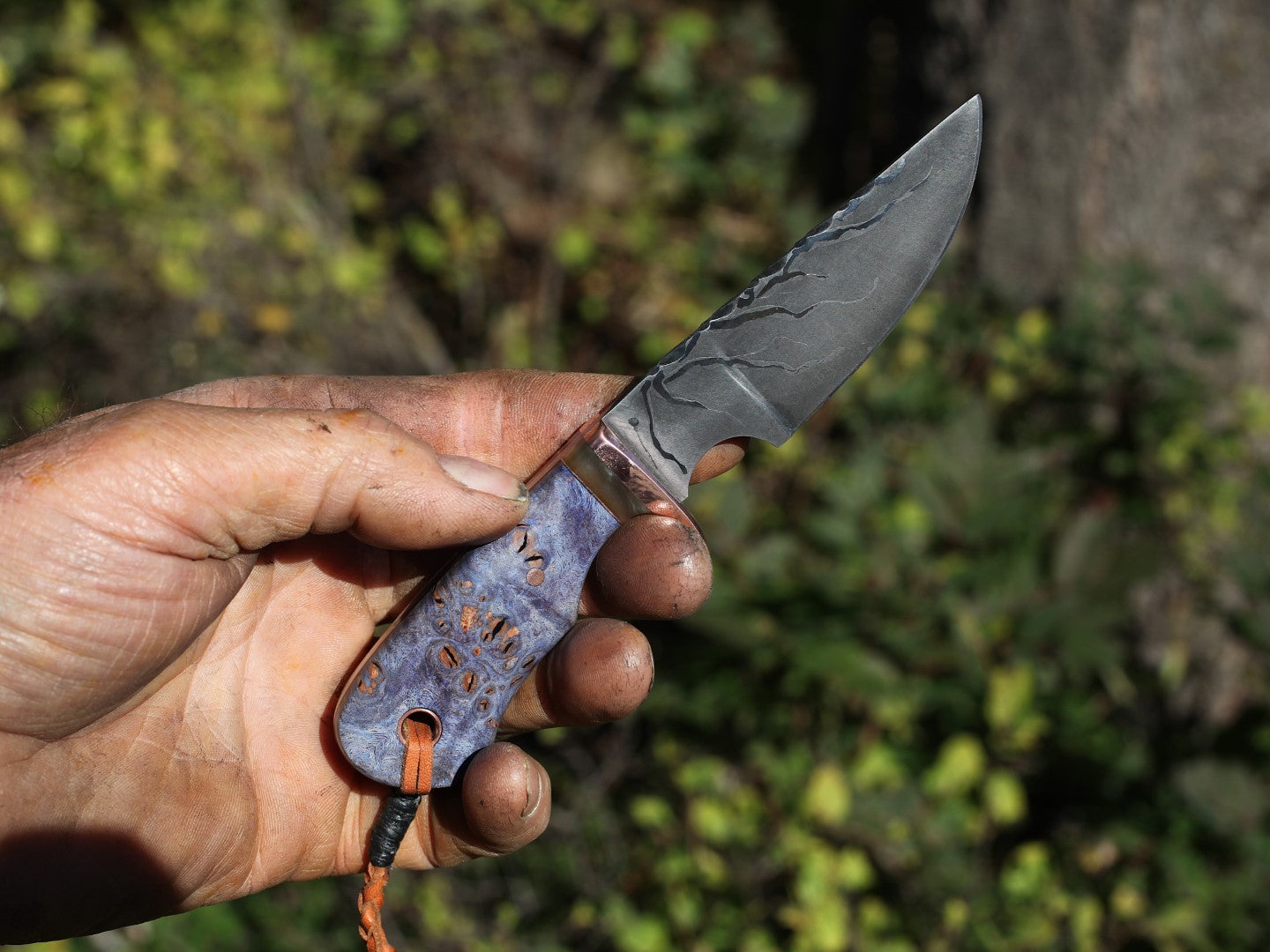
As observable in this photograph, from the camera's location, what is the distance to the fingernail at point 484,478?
5.38 ft

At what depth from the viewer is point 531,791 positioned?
1702 millimetres

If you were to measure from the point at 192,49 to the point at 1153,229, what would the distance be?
437 cm

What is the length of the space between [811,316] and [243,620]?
1.21m

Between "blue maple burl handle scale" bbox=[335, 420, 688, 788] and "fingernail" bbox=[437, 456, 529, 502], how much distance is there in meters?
0.04

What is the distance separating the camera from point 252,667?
73.1 inches

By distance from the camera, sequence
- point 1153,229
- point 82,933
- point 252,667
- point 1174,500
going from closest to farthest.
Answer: point 82,933, point 252,667, point 1174,500, point 1153,229

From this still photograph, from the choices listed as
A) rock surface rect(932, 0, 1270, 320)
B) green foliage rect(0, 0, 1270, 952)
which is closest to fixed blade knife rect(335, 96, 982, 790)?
green foliage rect(0, 0, 1270, 952)

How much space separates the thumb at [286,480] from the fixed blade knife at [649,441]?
93 millimetres

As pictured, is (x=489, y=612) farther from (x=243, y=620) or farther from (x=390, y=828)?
(x=243, y=620)

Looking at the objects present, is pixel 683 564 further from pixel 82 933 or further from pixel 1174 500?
pixel 1174 500

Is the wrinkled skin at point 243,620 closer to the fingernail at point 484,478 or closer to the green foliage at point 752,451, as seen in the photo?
the fingernail at point 484,478

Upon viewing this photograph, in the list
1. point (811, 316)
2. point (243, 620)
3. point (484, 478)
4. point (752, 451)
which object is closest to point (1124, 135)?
point (752, 451)

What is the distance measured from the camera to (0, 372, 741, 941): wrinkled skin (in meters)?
1.54

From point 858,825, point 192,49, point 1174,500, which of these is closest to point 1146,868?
point 858,825
